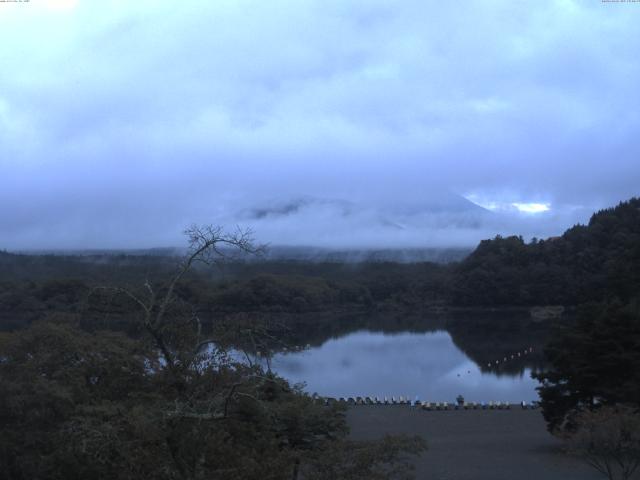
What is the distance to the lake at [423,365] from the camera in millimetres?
22531

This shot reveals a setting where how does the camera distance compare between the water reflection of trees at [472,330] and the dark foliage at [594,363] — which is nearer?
the dark foliage at [594,363]

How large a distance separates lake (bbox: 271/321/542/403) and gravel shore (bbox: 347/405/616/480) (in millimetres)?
2661

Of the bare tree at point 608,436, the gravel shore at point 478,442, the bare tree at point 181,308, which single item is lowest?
the gravel shore at point 478,442

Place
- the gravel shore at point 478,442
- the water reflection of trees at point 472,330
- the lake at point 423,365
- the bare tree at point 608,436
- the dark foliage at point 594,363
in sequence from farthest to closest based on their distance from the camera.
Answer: the water reflection of trees at point 472,330, the lake at point 423,365, the dark foliage at point 594,363, the gravel shore at point 478,442, the bare tree at point 608,436

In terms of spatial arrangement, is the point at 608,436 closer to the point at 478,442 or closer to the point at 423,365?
the point at 478,442

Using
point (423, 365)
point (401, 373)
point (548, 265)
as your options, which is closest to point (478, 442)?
point (401, 373)

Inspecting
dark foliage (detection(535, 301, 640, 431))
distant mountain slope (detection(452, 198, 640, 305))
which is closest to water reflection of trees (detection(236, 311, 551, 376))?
distant mountain slope (detection(452, 198, 640, 305))

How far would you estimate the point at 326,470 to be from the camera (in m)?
5.18

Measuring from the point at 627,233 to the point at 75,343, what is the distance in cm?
4857

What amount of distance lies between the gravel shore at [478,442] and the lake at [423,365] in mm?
2661

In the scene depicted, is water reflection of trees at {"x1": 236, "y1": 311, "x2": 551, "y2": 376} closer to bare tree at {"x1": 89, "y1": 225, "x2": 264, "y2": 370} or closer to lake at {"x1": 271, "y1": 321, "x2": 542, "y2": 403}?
lake at {"x1": 271, "y1": 321, "x2": 542, "y2": 403}

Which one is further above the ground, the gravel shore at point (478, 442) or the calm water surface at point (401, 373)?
the gravel shore at point (478, 442)

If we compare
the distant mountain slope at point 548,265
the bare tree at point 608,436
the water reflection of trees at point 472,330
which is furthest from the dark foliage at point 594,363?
the distant mountain slope at point 548,265

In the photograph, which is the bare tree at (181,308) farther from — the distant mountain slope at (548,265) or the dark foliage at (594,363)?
the distant mountain slope at (548,265)
